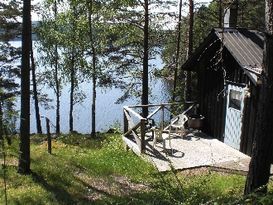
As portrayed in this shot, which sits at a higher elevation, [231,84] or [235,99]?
[231,84]

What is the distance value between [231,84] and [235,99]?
1.99ft

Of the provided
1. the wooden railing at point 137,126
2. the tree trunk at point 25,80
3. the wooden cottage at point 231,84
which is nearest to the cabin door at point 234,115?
the wooden cottage at point 231,84

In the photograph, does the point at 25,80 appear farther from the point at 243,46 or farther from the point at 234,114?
the point at 243,46

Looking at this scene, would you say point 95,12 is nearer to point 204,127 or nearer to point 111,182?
point 204,127

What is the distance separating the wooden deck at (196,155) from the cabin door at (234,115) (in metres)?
0.33

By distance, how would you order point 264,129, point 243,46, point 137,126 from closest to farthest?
point 264,129, point 243,46, point 137,126

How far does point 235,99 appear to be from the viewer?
1575cm

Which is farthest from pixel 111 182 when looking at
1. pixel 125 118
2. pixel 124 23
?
pixel 124 23

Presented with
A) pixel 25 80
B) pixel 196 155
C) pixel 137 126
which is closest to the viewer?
pixel 25 80

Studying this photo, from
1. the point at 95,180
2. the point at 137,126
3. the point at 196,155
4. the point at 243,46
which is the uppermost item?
the point at 243,46

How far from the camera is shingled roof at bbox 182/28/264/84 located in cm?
1434

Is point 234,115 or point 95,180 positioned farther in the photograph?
point 234,115

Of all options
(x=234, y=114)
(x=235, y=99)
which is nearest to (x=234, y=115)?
(x=234, y=114)

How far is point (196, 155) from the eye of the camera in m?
14.8
